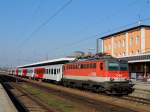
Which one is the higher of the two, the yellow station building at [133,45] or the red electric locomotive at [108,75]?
the yellow station building at [133,45]

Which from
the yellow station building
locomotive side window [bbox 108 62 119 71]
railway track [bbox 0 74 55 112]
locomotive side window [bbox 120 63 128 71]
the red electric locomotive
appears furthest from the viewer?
the yellow station building

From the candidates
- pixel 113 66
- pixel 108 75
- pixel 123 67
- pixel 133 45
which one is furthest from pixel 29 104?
pixel 133 45

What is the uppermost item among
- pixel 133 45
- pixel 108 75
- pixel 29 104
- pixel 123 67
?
pixel 133 45

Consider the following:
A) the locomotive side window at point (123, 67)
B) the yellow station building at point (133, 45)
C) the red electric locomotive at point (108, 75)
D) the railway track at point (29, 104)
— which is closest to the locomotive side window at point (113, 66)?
the red electric locomotive at point (108, 75)

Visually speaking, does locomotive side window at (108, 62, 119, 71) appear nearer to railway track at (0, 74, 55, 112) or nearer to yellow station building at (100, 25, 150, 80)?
railway track at (0, 74, 55, 112)

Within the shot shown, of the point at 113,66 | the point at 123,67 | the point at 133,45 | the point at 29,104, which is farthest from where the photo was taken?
the point at 133,45

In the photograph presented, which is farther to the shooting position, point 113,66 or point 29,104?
point 113,66

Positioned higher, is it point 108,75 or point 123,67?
point 123,67

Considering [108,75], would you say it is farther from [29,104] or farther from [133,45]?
[133,45]

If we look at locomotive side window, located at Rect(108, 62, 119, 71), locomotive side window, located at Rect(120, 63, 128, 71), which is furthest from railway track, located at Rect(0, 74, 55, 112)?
locomotive side window, located at Rect(120, 63, 128, 71)

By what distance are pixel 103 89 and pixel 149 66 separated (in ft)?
93.4

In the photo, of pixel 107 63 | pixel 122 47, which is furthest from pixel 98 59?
pixel 122 47

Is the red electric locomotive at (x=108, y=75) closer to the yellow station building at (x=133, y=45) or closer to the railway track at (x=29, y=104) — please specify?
the railway track at (x=29, y=104)

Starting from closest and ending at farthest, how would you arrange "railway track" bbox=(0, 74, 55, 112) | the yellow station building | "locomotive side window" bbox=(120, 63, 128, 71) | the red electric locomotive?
"railway track" bbox=(0, 74, 55, 112), the red electric locomotive, "locomotive side window" bbox=(120, 63, 128, 71), the yellow station building
